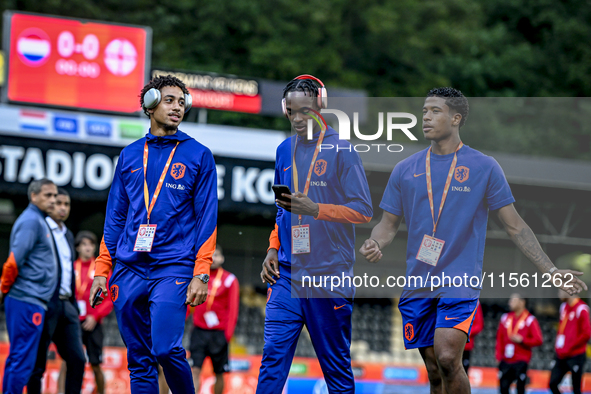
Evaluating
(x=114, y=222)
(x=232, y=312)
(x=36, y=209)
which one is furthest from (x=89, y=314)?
(x=114, y=222)

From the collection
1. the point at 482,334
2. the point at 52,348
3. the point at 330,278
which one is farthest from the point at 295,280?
the point at 482,334

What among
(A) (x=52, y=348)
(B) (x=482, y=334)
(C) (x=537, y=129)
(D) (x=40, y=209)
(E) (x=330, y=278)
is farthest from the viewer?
(C) (x=537, y=129)

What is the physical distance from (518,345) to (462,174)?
23.1ft

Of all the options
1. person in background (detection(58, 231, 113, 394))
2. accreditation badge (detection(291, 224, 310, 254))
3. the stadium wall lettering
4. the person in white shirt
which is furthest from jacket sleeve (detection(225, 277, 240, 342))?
accreditation badge (detection(291, 224, 310, 254))

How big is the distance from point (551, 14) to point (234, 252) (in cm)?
2252

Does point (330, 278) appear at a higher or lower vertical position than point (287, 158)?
lower

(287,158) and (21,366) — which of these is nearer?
(287,158)

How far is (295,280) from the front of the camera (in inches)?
197

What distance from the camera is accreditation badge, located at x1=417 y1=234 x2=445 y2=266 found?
5.04 meters

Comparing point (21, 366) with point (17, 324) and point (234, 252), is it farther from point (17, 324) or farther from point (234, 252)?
point (234, 252)

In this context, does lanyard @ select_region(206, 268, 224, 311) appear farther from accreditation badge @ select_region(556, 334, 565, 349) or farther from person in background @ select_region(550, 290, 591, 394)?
accreditation badge @ select_region(556, 334, 565, 349)

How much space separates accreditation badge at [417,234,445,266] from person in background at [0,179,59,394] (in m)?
3.66

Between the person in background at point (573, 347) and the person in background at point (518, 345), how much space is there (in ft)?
1.38

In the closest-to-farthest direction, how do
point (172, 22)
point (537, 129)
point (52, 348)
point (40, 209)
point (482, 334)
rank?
point (40, 209)
point (52, 348)
point (482, 334)
point (172, 22)
point (537, 129)
